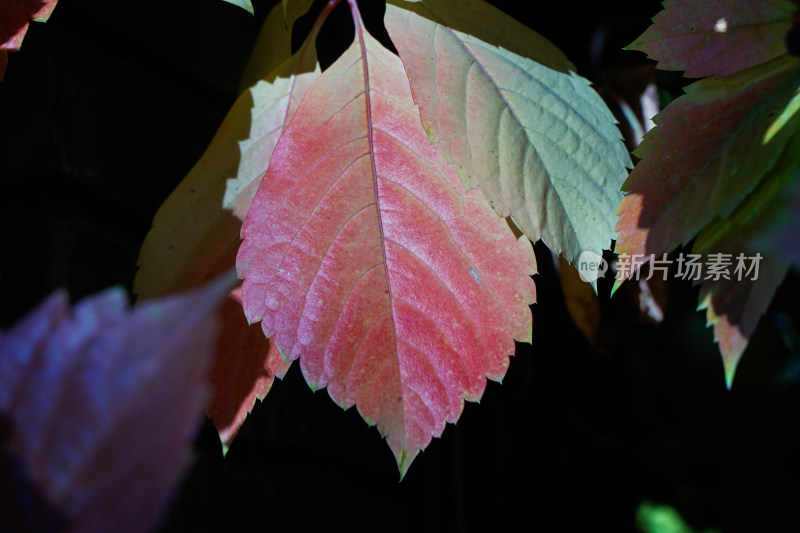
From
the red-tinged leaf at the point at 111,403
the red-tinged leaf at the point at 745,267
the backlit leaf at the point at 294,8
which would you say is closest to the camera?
the red-tinged leaf at the point at 111,403

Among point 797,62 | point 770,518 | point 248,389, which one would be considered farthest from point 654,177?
point 770,518

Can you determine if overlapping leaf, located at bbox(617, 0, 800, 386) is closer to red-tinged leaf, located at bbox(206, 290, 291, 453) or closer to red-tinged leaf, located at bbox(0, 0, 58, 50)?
red-tinged leaf, located at bbox(206, 290, 291, 453)

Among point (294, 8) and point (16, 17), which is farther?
point (294, 8)

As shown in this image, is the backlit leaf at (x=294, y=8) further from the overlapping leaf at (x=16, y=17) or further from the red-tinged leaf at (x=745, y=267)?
the red-tinged leaf at (x=745, y=267)

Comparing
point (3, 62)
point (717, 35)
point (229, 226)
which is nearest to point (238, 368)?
point (229, 226)

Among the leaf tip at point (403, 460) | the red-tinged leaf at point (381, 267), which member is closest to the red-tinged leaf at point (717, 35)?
the red-tinged leaf at point (381, 267)

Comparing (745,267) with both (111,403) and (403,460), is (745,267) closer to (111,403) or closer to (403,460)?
(403,460)

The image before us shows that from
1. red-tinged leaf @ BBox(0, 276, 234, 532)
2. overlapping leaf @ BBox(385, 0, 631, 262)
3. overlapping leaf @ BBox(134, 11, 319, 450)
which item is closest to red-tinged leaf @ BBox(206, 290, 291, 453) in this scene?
overlapping leaf @ BBox(134, 11, 319, 450)
